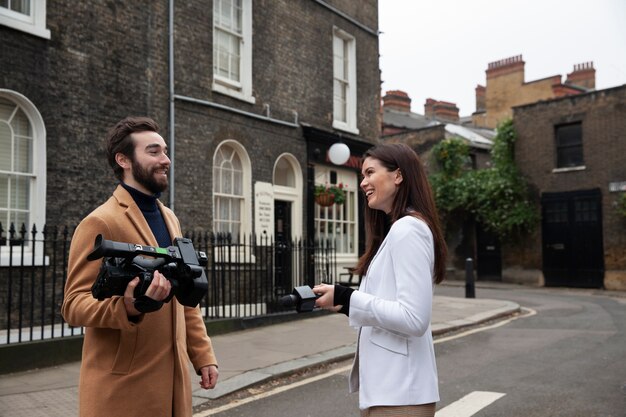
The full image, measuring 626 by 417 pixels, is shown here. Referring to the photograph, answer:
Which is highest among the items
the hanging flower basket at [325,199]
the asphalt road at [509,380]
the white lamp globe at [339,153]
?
the white lamp globe at [339,153]

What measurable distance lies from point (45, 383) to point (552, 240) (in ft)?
65.2

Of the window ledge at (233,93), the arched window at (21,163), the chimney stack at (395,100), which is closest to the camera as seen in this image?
the arched window at (21,163)

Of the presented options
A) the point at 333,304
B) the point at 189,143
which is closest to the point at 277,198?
the point at 189,143

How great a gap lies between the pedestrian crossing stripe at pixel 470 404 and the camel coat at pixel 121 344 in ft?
11.0

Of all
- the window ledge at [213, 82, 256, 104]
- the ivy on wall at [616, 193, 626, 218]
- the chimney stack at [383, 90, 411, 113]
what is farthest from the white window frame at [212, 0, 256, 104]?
the chimney stack at [383, 90, 411, 113]

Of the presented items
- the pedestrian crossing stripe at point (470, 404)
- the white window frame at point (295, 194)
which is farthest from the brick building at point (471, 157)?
the pedestrian crossing stripe at point (470, 404)

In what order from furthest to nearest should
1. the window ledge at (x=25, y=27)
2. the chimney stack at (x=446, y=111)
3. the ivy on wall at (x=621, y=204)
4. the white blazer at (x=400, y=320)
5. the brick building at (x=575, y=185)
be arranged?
the chimney stack at (x=446, y=111), the brick building at (x=575, y=185), the ivy on wall at (x=621, y=204), the window ledge at (x=25, y=27), the white blazer at (x=400, y=320)

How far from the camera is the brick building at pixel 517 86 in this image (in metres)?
30.8

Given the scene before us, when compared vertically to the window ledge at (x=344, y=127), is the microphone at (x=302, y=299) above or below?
below

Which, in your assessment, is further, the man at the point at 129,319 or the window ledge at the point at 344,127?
the window ledge at the point at 344,127

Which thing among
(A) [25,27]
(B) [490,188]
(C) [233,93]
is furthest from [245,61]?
(B) [490,188]

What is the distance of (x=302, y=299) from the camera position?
2219 mm

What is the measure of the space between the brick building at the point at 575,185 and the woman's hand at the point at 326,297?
20902mm

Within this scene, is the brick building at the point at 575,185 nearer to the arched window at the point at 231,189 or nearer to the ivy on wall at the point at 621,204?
the ivy on wall at the point at 621,204
